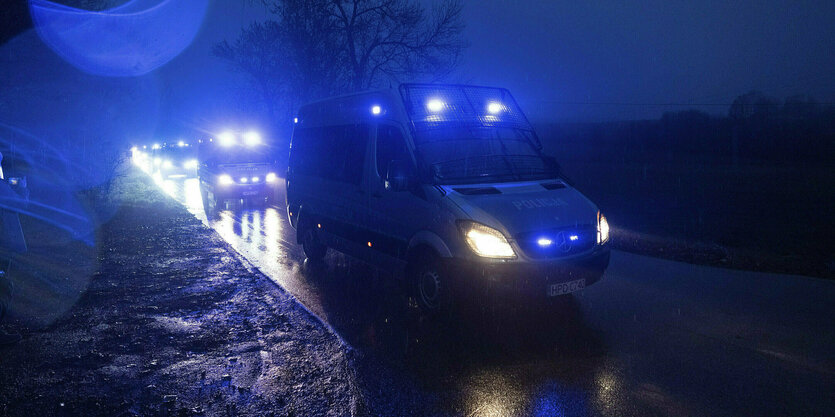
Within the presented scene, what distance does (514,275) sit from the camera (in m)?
5.07

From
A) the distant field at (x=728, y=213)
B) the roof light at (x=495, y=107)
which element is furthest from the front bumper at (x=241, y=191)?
the roof light at (x=495, y=107)

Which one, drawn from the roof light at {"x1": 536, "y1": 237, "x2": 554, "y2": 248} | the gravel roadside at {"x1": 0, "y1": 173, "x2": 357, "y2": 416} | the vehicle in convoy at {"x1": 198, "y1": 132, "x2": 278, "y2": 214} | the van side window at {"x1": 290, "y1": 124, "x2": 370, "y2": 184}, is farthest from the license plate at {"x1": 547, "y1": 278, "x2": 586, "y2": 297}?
the vehicle in convoy at {"x1": 198, "y1": 132, "x2": 278, "y2": 214}

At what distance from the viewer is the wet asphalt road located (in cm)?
393

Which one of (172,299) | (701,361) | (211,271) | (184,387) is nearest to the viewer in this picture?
(184,387)

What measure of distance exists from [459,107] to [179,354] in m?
4.17

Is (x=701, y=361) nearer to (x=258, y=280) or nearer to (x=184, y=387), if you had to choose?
(x=184, y=387)

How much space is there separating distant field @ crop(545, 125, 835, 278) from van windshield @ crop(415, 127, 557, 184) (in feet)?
16.0

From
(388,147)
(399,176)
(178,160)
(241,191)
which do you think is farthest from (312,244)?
(178,160)

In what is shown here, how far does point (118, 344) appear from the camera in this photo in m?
5.15

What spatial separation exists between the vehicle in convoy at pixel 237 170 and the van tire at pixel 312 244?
343 inches

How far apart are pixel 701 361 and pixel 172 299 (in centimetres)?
609

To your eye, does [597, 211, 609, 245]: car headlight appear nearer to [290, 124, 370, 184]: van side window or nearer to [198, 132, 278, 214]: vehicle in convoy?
[290, 124, 370, 184]: van side window

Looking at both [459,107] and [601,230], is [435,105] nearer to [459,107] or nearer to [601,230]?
[459,107]

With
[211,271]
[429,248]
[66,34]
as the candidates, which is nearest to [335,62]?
[66,34]
